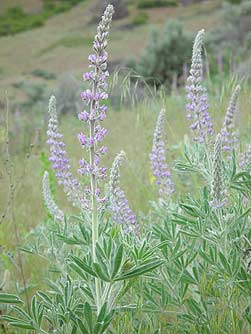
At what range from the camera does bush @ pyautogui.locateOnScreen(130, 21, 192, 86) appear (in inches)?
436

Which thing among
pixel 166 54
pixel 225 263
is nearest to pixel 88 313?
pixel 225 263

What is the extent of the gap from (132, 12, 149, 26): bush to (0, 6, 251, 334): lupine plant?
82.6 ft

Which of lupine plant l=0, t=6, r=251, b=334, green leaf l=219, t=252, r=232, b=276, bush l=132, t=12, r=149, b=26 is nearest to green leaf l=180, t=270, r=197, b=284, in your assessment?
lupine plant l=0, t=6, r=251, b=334

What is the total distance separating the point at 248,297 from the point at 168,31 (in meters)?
10.7

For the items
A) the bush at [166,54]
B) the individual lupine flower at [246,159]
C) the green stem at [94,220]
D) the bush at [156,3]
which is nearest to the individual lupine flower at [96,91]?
the green stem at [94,220]

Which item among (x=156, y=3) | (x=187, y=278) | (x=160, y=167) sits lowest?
(x=187, y=278)

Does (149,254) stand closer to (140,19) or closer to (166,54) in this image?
(166,54)

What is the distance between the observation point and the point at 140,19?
26500 millimetres

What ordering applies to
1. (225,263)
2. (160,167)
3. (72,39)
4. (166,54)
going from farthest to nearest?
(72,39)
(166,54)
(160,167)
(225,263)

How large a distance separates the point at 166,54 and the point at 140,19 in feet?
51.7

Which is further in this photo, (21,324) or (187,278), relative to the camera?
(187,278)

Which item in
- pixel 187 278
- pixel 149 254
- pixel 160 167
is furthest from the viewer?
pixel 160 167

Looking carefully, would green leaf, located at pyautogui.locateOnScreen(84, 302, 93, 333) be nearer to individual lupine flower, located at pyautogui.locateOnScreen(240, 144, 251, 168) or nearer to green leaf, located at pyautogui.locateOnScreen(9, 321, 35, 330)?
green leaf, located at pyautogui.locateOnScreen(9, 321, 35, 330)

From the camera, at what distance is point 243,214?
160cm
